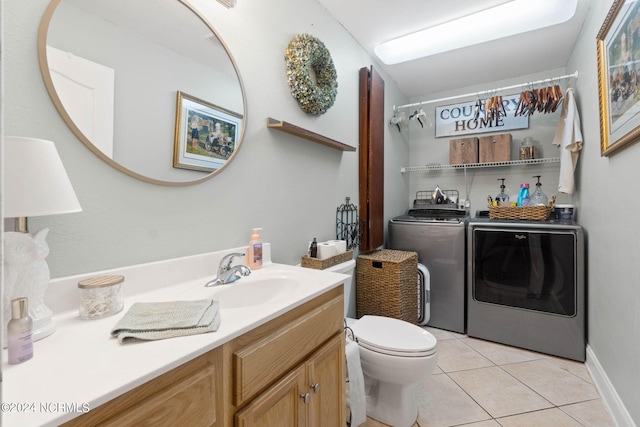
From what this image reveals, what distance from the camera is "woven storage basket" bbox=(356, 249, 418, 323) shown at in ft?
7.17

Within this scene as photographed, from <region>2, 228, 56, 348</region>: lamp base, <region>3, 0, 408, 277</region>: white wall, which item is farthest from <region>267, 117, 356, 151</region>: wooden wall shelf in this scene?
<region>2, 228, 56, 348</region>: lamp base

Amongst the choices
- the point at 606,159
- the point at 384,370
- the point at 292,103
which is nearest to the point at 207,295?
the point at 384,370

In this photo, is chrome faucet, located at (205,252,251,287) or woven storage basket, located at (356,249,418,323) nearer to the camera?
chrome faucet, located at (205,252,251,287)

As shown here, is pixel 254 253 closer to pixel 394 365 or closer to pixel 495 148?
pixel 394 365

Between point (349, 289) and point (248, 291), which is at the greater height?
point (248, 291)

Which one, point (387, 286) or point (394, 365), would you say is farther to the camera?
point (387, 286)

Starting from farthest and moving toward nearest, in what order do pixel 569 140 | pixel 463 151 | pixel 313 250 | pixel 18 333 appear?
pixel 463 151
pixel 569 140
pixel 313 250
pixel 18 333

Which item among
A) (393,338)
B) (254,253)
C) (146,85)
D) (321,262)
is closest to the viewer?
(146,85)

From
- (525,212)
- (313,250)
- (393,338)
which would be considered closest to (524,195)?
(525,212)

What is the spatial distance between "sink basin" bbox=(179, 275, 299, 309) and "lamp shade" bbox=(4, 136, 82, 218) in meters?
0.47

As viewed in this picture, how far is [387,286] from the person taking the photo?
2215mm

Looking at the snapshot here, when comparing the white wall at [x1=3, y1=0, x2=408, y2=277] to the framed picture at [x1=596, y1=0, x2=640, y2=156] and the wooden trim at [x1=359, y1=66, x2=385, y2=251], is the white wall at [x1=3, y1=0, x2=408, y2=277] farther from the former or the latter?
the framed picture at [x1=596, y1=0, x2=640, y2=156]

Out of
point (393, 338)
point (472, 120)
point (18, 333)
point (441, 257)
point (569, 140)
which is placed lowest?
point (393, 338)

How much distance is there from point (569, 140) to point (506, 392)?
1886 mm
